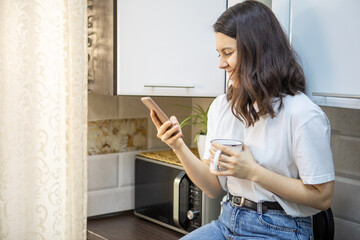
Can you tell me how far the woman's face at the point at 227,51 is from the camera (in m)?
1.30

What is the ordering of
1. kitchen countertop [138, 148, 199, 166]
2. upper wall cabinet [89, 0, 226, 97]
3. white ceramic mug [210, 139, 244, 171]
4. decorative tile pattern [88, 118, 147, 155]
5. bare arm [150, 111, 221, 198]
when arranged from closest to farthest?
1. white ceramic mug [210, 139, 244, 171]
2. bare arm [150, 111, 221, 198]
3. upper wall cabinet [89, 0, 226, 97]
4. kitchen countertop [138, 148, 199, 166]
5. decorative tile pattern [88, 118, 147, 155]

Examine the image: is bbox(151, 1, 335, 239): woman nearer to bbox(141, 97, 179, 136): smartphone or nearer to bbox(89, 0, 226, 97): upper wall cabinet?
bbox(141, 97, 179, 136): smartphone

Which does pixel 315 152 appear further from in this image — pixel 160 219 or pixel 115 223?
pixel 115 223

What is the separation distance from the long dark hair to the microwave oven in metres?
0.56

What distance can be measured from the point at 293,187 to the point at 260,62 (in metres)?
0.34

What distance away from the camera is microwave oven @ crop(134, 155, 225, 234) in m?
1.76

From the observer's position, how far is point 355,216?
5.05 feet

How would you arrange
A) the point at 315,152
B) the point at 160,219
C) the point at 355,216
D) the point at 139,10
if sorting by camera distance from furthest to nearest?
1. the point at 160,219
2. the point at 139,10
3. the point at 355,216
4. the point at 315,152

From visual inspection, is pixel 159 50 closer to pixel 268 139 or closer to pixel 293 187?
pixel 268 139

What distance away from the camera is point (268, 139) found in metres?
1.27

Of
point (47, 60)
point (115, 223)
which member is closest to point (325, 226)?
point (115, 223)

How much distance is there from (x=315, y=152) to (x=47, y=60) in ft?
3.35

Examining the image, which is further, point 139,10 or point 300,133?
point 139,10

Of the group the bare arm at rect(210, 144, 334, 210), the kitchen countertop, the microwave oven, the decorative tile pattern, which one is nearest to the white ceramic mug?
the bare arm at rect(210, 144, 334, 210)
